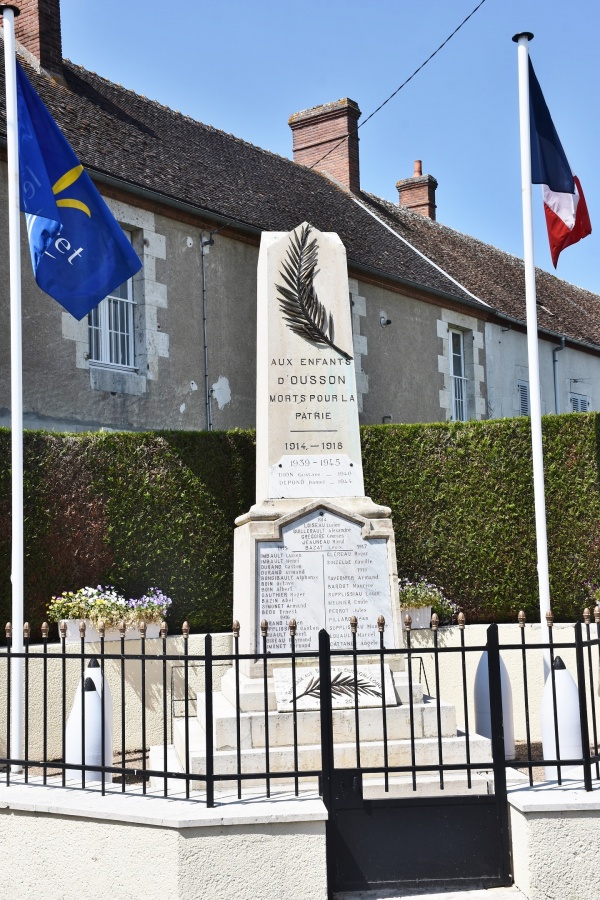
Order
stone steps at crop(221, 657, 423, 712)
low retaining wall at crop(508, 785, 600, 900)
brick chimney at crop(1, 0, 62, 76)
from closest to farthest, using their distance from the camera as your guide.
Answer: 1. low retaining wall at crop(508, 785, 600, 900)
2. stone steps at crop(221, 657, 423, 712)
3. brick chimney at crop(1, 0, 62, 76)

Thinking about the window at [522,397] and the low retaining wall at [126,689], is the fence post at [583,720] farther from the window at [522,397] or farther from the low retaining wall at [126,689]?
the window at [522,397]

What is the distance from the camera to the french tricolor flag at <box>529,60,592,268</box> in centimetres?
836

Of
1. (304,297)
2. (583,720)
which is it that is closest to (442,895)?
(583,720)

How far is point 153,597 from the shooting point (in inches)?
348

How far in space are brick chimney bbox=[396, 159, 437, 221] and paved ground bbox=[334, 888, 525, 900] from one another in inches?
761

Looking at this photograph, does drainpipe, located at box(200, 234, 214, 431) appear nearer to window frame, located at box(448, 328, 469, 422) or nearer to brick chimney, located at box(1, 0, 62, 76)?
brick chimney, located at box(1, 0, 62, 76)

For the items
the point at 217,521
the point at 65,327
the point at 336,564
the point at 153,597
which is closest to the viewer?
the point at 336,564

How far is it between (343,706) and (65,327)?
6.46 metres

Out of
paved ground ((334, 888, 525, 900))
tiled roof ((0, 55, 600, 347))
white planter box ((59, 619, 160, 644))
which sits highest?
tiled roof ((0, 55, 600, 347))

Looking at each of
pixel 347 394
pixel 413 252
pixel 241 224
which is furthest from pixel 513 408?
pixel 347 394

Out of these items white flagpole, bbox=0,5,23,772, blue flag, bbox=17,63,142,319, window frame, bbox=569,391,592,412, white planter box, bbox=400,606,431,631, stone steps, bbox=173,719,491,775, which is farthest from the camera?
window frame, bbox=569,391,592,412

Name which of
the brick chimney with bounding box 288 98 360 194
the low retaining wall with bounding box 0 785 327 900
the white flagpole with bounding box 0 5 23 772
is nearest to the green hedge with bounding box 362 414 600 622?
the white flagpole with bounding box 0 5 23 772

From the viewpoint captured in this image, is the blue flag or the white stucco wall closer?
the blue flag

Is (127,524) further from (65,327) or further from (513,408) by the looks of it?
(513,408)
